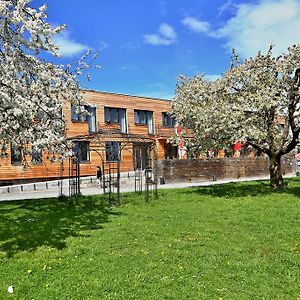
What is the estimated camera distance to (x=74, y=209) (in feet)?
44.0

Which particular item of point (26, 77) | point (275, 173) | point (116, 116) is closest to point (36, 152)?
point (26, 77)

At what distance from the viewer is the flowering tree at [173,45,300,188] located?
16.6 meters

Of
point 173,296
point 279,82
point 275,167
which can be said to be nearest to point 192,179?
point 275,167

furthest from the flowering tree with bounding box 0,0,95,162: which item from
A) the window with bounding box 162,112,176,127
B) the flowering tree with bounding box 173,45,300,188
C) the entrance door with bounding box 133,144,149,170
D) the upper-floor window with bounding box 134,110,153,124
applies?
the window with bounding box 162,112,176,127

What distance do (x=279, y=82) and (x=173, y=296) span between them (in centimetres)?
1374

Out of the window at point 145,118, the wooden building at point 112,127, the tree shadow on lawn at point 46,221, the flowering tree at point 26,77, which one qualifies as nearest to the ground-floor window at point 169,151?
the wooden building at point 112,127

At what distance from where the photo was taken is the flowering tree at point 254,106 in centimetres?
1659

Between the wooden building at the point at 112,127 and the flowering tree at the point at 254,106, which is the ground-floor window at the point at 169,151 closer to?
the wooden building at the point at 112,127

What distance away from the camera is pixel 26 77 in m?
8.61

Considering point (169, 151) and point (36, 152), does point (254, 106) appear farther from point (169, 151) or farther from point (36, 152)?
point (169, 151)

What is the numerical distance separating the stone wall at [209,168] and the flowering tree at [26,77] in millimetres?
17101

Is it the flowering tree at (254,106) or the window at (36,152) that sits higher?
the flowering tree at (254,106)

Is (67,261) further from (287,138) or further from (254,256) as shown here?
(287,138)

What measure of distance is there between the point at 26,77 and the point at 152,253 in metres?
4.75
